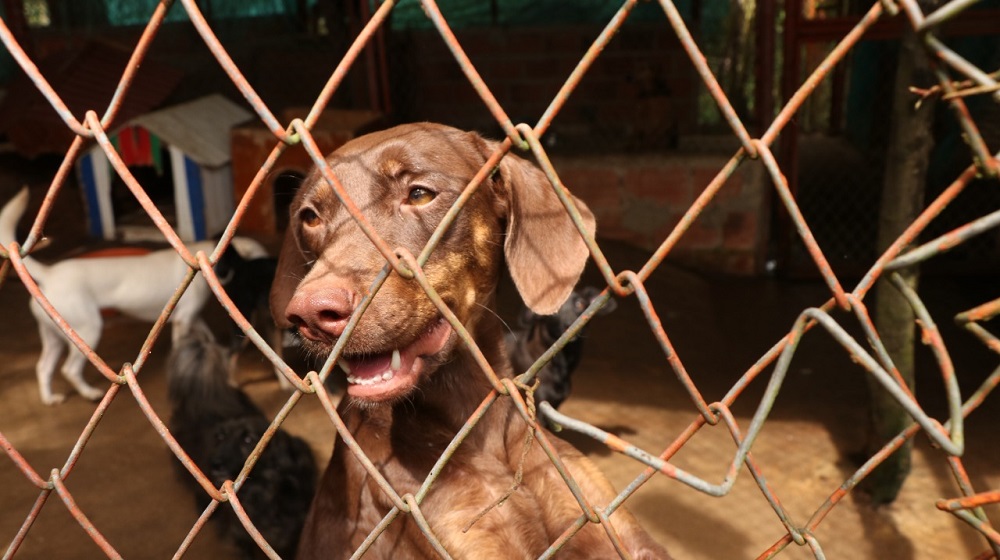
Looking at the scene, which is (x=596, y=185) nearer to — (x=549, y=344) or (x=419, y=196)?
(x=549, y=344)

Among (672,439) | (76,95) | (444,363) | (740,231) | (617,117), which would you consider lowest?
(672,439)

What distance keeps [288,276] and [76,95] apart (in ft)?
17.7

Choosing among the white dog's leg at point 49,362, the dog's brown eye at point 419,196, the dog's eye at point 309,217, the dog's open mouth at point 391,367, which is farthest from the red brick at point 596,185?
the dog's open mouth at point 391,367

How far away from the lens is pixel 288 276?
2424mm

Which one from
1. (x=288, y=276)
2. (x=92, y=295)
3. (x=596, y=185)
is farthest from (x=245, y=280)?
(x=596, y=185)

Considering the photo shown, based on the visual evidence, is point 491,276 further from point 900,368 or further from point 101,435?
point 101,435

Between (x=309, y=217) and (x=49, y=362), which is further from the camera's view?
(x=49, y=362)

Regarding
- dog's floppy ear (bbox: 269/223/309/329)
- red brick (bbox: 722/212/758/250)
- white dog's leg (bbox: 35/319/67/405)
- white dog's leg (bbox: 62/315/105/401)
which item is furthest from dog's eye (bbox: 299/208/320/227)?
red brick (bbox: 722/212/758/250)

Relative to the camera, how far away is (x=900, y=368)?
125 inches

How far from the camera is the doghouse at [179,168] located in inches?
249

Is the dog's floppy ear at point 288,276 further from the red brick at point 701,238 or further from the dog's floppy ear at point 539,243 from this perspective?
the red brick at point 701,238

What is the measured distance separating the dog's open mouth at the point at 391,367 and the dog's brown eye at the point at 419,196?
34cm

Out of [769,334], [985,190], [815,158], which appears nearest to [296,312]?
[769,334]

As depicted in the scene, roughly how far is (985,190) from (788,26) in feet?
7.97
